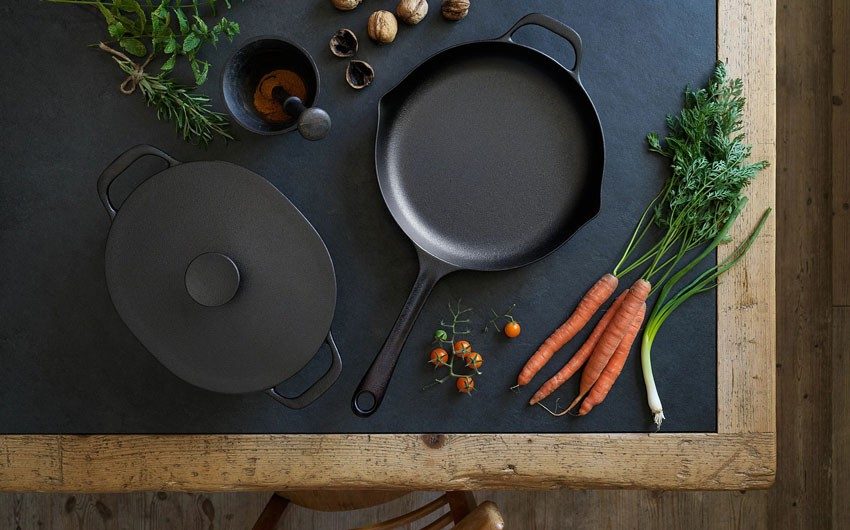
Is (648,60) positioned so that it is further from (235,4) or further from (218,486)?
(218,486)

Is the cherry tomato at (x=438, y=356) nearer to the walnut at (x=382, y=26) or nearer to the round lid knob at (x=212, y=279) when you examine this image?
the round lid knob at (x=212, y=279)

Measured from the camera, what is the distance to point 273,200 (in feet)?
2.82

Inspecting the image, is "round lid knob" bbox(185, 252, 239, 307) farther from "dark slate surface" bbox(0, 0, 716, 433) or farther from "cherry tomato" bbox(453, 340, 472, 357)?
"cherry tomato" bbox(453, 340, 472, 357)

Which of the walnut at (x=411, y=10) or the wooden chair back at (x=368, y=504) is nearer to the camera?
the walnut at (x=411, y=10)

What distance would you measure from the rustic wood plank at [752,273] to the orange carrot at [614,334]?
14cm

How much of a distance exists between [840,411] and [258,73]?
144 centimetres

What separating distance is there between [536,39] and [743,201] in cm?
41

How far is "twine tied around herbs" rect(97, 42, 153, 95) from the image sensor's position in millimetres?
966

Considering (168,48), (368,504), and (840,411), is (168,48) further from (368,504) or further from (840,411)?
(840,411)

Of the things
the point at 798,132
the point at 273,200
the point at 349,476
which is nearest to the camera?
the point at 273,200

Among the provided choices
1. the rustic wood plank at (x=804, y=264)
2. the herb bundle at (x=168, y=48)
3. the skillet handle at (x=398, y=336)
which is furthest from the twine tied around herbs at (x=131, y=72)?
the rustic wood plank at (x=804, y=264)

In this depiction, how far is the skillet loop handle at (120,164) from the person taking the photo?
2.97ft

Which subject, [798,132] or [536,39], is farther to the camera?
[798,132]

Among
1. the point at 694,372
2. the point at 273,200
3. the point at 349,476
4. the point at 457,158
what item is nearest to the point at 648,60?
the point at 457,158
